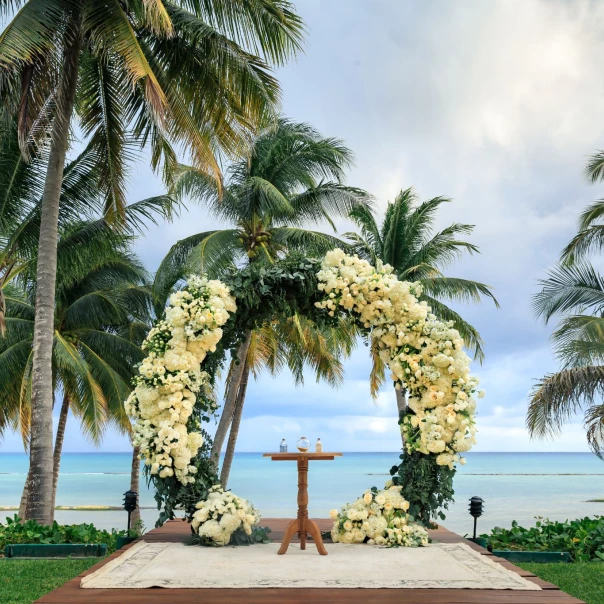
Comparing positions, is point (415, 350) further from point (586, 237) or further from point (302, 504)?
point (586, 237)

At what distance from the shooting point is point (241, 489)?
50031mm

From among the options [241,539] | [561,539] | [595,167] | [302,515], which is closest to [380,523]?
[302,515]

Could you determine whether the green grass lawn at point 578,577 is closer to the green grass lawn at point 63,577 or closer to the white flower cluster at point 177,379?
the green grass lawn at point 63,577

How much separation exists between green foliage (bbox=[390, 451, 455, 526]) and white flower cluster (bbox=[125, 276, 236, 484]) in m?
1.99

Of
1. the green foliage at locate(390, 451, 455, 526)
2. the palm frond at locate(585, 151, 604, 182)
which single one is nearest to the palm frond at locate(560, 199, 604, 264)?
the palm frond at locate(585, 151, 604, 182)

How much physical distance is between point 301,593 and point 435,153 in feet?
58.2

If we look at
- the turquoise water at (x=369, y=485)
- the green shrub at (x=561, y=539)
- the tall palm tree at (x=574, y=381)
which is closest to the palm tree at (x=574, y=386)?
the tall palm tree at (x=574, y=381)

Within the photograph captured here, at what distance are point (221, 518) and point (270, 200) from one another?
9.33 m

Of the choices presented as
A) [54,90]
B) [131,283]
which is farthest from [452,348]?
[131,283]

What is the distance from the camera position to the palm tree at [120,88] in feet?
30.5

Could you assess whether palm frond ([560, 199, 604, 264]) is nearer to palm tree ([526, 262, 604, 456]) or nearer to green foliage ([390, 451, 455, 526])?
palm tree ([526, 262, 604, 456])

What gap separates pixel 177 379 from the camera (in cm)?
657

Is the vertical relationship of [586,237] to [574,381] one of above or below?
above

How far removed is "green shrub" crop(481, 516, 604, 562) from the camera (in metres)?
8.02
